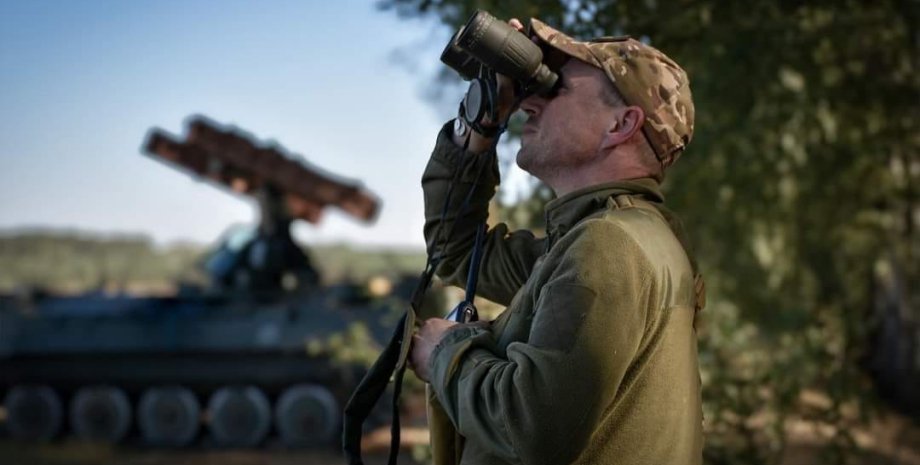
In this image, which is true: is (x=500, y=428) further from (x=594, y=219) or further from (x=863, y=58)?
(x=863, y=58)

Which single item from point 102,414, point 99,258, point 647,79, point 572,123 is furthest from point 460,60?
point 99,258

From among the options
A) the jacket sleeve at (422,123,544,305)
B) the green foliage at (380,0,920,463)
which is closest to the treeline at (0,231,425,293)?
the green foliage at (380,0,920,463)

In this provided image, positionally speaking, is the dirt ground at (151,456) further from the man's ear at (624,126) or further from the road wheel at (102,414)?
the man's ear at (624,126)

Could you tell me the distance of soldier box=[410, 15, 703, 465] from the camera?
6.93 ft

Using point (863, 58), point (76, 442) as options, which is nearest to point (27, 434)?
point (76, 442)

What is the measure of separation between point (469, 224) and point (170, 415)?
32.2ft

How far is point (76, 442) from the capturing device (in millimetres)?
12242

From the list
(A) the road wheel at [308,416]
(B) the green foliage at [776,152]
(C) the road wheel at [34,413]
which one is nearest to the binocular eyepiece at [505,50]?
(B) the green foliage at [776,152]

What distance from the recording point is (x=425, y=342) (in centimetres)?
241

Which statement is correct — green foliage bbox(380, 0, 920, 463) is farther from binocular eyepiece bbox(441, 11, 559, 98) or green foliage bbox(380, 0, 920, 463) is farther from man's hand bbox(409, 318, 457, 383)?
man's hand bbox(409, 318, 457, 383)

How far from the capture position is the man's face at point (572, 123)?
237cm

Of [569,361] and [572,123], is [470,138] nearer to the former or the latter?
[572,123]

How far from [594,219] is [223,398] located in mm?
10206

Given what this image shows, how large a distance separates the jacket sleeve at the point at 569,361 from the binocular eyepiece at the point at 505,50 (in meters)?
0.33
